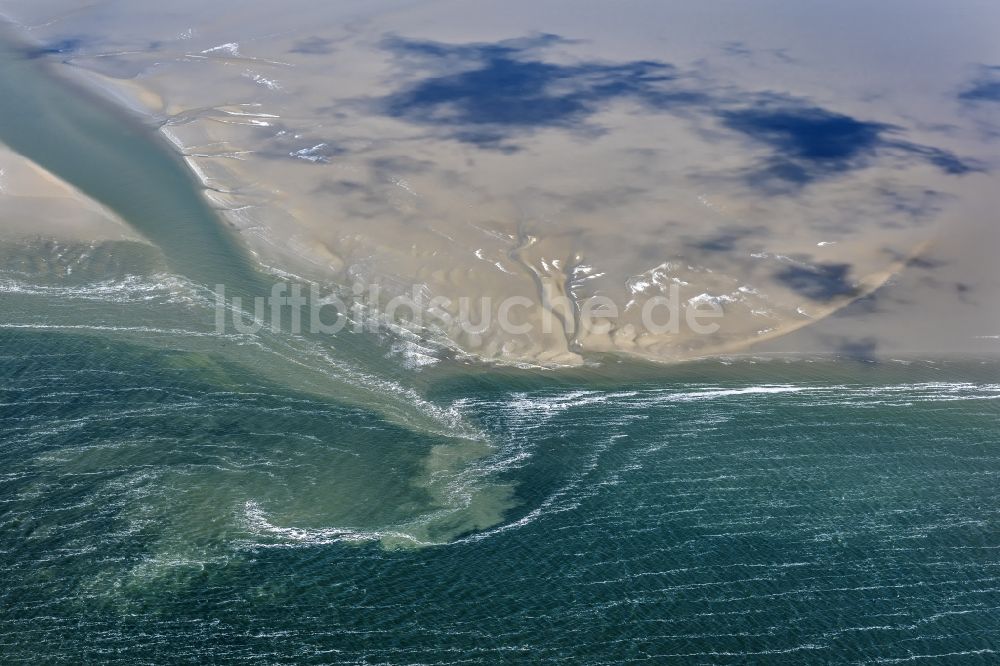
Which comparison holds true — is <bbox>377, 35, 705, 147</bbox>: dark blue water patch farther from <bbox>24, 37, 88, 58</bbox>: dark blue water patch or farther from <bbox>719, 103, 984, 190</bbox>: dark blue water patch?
<bbox>24, 37, 88, 58</bbox>: dark blue water patch

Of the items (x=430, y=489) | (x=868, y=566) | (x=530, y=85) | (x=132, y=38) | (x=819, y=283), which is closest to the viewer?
(x=868, y=566)

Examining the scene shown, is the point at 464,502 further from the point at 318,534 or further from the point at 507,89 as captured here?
the point at 507,89

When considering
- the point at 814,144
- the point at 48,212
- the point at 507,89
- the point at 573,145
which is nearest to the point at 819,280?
the point at 814,144

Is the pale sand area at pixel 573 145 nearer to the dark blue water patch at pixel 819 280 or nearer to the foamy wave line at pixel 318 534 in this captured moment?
the dark blue water patch at pixel 819 280

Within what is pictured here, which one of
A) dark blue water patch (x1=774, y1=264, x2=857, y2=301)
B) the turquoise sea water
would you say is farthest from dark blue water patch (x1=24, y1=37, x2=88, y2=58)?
dark blue water patch (x1=774, y1=264, x2=857, y2=301)

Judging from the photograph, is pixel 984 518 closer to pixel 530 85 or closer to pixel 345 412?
pixel 345 412

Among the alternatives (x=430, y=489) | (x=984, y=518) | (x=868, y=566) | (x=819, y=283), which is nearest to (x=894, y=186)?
(x=819, y=283)

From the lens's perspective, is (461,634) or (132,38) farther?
(132,38)
